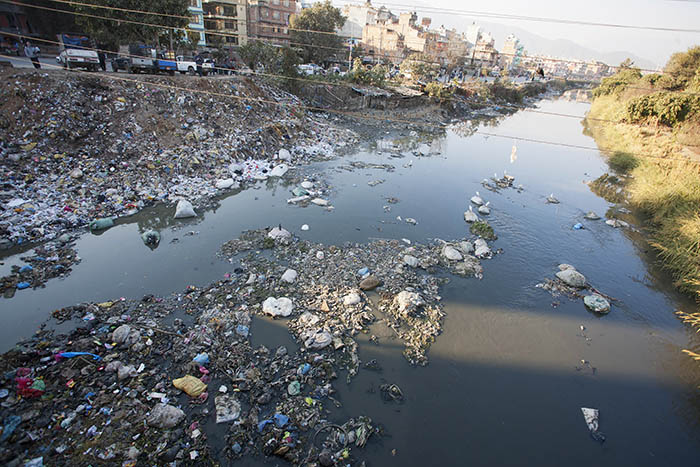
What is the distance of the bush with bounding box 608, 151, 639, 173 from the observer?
15.1m

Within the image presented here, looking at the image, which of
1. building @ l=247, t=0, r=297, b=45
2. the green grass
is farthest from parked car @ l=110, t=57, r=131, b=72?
building @ l=247, t=0, r=297, b=45

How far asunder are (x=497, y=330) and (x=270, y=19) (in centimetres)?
4105

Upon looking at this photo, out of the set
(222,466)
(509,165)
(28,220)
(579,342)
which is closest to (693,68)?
(509,165)

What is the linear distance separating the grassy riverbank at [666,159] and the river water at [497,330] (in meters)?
0.72

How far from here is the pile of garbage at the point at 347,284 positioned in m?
5.13

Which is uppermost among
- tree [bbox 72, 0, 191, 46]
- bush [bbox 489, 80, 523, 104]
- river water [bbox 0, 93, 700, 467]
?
tree [bbox 72, 0, 191, 46]

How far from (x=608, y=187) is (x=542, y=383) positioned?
12.8 metres

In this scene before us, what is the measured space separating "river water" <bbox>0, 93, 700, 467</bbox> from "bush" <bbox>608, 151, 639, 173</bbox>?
8045mm

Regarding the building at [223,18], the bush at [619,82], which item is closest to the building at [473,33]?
the bush at [619,82]

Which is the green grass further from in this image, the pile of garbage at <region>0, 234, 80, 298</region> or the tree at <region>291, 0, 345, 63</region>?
the tree at <region>291, 0, 345, 63</region>

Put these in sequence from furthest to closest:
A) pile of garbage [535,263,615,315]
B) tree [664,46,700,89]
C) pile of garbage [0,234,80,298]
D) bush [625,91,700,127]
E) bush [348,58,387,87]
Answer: bush [348,58,387,87], tree [664,46,700,89], bush [625,91,700,127], pile of garbage [535,263,615,315], pile of garbage [0,234,80,298]

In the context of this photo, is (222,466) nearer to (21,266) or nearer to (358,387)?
(358,387)

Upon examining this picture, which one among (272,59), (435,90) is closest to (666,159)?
(435,90)

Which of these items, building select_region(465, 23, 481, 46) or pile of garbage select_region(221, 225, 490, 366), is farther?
building select_region(465, 23, 481, 46)
